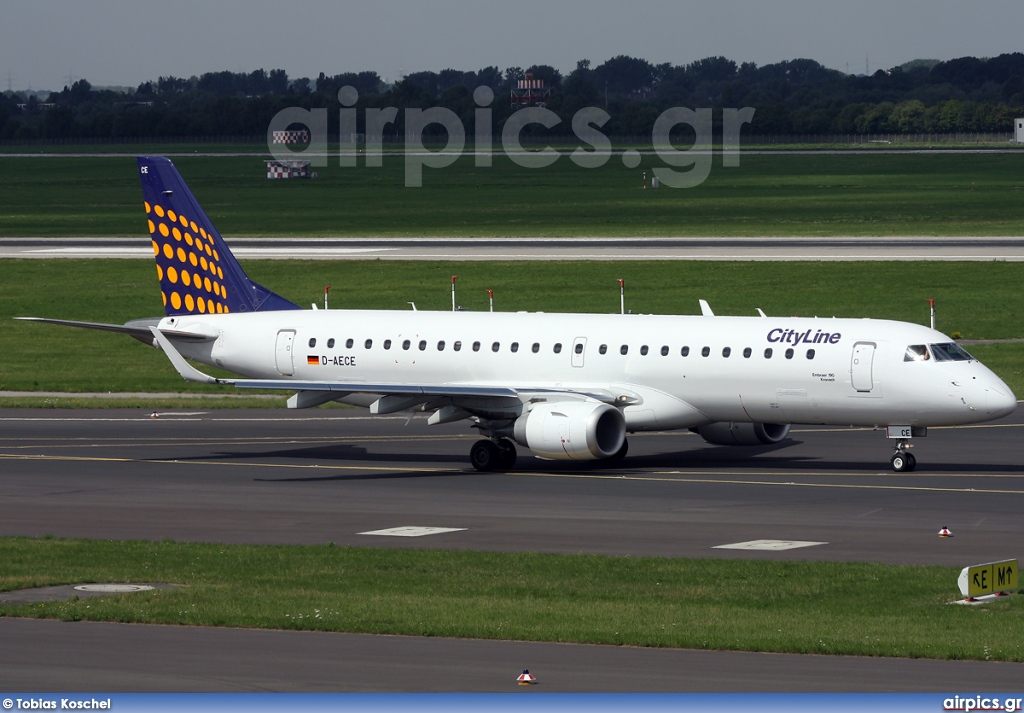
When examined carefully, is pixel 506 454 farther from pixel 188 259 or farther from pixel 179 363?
pixel 188 259

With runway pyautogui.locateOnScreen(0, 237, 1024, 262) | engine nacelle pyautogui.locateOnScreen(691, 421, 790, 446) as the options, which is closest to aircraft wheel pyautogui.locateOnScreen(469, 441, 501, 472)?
engine nacelle pyautogui.locateOnScreen(691, 421, 790, 446)

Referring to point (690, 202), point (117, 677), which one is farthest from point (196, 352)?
point (690, 202)

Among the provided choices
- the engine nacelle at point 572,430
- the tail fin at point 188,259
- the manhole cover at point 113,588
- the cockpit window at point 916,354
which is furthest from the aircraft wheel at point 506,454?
the manhole cover at point 113,588

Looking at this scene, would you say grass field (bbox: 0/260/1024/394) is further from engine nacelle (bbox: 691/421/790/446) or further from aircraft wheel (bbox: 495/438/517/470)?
aircraft wheel (bbox: 495/438/517/470)

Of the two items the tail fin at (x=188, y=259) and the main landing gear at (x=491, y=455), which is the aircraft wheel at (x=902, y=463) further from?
the tail fin at (x=188, y=259)

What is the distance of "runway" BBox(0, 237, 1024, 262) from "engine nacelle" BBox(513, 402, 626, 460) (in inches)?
1970

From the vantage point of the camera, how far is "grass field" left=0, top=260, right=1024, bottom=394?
71.1 metres

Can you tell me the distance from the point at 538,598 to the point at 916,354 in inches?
722

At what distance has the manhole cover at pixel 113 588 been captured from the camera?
26516mm

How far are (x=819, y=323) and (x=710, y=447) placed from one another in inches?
263

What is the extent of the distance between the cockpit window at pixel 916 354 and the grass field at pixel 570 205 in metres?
67.6

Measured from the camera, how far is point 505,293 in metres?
82.4

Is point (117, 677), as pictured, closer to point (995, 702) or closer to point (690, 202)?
point (995, 702)

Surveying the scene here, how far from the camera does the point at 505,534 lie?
33344 mm
